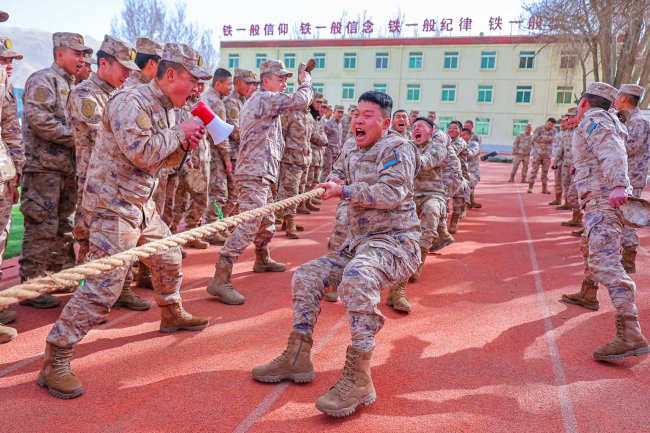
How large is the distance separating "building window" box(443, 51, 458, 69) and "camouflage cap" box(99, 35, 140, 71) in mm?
36088

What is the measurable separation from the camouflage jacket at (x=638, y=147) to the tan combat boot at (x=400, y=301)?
12.7 ft

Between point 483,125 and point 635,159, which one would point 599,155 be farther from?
point 483,125

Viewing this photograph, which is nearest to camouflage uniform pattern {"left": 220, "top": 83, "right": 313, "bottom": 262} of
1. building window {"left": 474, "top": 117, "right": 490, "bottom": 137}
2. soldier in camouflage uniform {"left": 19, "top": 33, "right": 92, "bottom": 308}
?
soldier in camouflage uniform {"left": 19, "top": 33, "right": 92, "bottom": 308}

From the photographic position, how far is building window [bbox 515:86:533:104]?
118 ft

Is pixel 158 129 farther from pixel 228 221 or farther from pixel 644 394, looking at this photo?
pixel 644 394

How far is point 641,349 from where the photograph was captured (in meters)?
3.83

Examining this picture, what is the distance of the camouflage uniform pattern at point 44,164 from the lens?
14.8ft

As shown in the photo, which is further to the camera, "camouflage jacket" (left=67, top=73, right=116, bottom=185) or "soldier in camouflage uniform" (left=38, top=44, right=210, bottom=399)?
"camouflage jacket" (left=67, top=73, right=116, bottom=185)

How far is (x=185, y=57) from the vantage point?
331 centimetres

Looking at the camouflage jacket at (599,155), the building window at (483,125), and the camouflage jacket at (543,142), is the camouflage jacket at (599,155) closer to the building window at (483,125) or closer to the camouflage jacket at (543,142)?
the camouflage jacket at (543,142)

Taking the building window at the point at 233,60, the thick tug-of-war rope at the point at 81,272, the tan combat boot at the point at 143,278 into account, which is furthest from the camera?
the building window at the point at 233,60

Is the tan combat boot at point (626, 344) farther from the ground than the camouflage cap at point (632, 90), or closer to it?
closer to it

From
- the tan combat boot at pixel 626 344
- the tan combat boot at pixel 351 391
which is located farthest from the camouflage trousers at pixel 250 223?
the tan combat boot at pixel 626 344

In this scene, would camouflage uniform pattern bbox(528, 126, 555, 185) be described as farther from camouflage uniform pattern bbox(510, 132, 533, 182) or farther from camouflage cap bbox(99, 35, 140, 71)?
camouflage cap bbox(99, 35, 140, 71)
